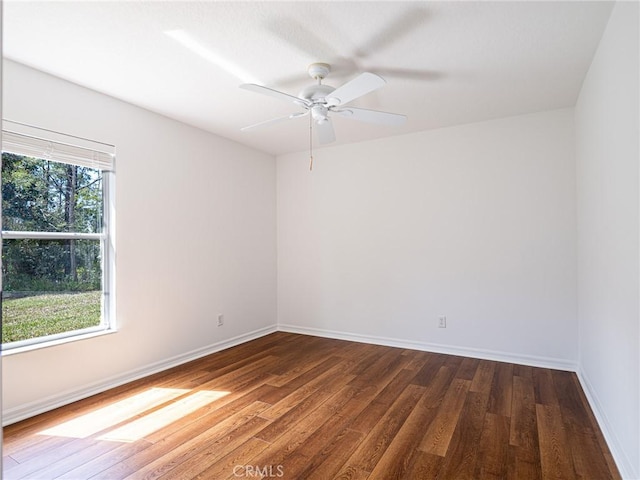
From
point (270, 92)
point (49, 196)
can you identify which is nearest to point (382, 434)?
point (270, 92)

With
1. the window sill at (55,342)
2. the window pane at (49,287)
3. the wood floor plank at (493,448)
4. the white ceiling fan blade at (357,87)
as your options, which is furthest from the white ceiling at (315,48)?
the wood floor plank at (493,448)

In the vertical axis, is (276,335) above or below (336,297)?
below

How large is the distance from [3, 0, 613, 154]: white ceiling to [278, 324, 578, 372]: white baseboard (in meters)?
2.39

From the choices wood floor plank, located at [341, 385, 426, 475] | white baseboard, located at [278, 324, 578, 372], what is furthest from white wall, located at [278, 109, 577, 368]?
wood floor plank, located at [341, 385, 426, 475]

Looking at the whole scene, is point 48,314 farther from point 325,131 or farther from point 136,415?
point 325,131

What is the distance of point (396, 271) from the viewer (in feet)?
14.8

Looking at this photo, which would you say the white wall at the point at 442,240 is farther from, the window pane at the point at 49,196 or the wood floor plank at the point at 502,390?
the window pane at the point at 49,196

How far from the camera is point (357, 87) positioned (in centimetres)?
243

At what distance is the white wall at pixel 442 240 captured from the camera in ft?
12.2

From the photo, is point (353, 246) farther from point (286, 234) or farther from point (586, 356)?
point (586, 356)

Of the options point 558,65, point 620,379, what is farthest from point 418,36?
point 620,379

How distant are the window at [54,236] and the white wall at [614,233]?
11.9 ft

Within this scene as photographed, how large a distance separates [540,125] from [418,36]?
6.63 feet

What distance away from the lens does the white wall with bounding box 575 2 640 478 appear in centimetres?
194
